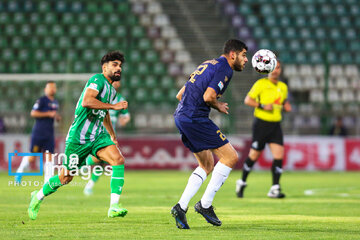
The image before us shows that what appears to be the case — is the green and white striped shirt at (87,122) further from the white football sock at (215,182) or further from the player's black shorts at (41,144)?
the player's black shorts at (41,144)

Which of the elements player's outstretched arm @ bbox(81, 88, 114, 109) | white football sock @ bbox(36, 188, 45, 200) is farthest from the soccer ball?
white football sock @ bbox(36, 188, 45, 200)

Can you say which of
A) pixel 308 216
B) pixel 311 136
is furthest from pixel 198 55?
pixel 308 216

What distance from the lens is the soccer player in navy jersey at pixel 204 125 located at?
7.86 metres

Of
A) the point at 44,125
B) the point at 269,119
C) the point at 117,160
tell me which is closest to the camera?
the point at 117,160

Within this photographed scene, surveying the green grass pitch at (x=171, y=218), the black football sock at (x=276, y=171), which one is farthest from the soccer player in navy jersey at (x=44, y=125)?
the black football sock at (x=276, y=171)

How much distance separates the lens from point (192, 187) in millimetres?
8008

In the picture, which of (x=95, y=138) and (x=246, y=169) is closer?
(x=95, y=138)

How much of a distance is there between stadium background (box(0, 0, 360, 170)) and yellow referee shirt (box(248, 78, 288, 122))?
28.2 feet

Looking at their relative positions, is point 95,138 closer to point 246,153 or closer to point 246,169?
point 246,169

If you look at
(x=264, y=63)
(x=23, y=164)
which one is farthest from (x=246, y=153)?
(x=264, y=63)

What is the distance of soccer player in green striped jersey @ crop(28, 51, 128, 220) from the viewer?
8.38 meters

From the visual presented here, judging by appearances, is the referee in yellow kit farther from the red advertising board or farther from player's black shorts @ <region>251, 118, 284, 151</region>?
the red advertising board

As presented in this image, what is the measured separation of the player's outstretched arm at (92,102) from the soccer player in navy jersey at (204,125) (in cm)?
91

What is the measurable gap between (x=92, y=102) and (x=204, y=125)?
56.2 inches
